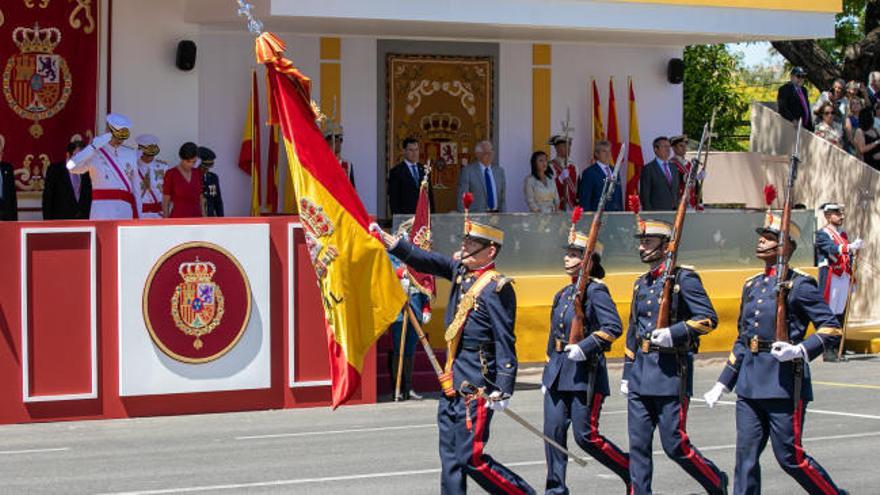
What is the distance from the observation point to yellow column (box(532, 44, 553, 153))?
23.6 m

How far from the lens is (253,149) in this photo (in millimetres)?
21031

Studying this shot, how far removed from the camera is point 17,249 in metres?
15.4

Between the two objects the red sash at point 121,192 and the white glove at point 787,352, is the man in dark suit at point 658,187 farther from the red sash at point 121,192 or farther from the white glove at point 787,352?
the white glove at point 787,352

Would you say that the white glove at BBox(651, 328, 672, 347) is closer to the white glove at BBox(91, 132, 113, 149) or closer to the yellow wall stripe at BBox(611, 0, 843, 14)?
the white glove at BBox(91, 132, 113, 149)

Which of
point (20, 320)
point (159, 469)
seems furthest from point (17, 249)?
point (159, 469)

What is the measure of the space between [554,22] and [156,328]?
24.7ft

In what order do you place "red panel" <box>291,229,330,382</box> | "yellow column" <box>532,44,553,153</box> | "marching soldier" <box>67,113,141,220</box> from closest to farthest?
"red panel" <box>291,229,330,382</box> → "marching soldier" <box>67,113,141,220</box> → "yellow column" <box>532,44,553,153</box>

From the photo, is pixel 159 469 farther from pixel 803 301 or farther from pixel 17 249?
pixel 803 301

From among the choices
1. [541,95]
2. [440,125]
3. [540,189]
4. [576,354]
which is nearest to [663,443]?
[576,354]

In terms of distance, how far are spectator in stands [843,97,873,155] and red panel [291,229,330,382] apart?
10.7 meters

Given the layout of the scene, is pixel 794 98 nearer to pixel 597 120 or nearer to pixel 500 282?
pixel 597 120

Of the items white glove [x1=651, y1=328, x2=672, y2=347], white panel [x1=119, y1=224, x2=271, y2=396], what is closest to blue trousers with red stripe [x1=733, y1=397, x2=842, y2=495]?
white glove [x1=651, y1=328, x2=672, y2=347]

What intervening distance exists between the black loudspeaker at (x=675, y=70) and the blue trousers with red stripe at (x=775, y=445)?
48.0 ft

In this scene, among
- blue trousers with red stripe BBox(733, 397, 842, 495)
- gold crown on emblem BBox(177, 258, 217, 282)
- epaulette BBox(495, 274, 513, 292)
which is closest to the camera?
epaulette BBox(495, 274, 513, 292)
